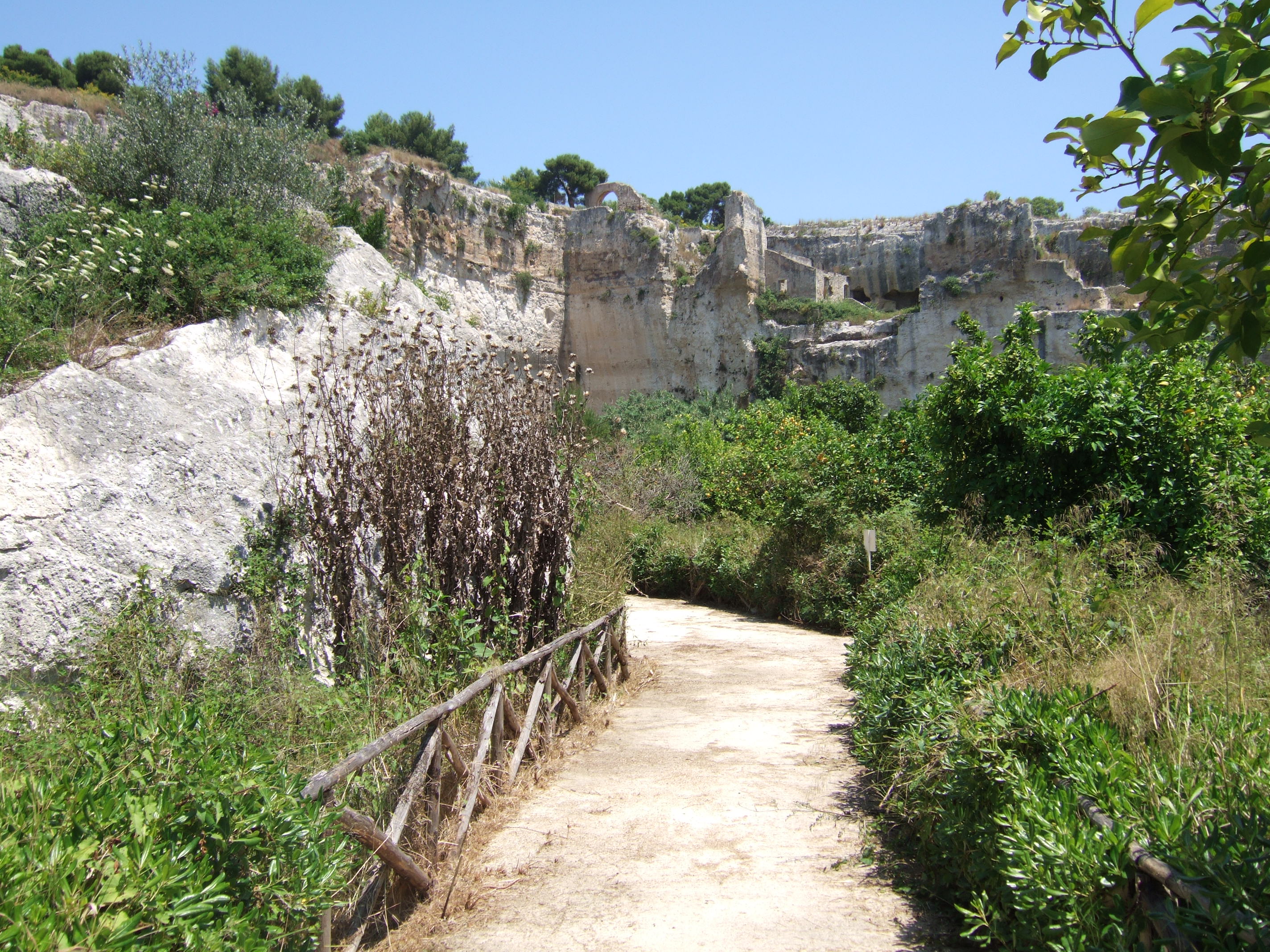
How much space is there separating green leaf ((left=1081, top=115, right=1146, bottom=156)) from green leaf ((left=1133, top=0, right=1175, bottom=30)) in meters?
0.36

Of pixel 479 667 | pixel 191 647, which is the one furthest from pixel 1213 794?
pixel 191 647

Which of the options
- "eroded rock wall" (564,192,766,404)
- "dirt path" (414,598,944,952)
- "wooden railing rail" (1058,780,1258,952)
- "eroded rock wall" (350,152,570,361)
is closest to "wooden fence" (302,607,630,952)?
"dirt path" (414,598,944,952)

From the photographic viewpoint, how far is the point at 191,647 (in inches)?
165

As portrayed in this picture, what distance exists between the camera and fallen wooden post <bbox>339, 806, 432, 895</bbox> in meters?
3.11

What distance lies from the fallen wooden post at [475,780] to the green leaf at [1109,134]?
3667mm

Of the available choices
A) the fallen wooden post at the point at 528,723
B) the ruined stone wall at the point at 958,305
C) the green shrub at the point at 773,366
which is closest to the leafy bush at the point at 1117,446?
the fallen wooden post at the point at 528,723

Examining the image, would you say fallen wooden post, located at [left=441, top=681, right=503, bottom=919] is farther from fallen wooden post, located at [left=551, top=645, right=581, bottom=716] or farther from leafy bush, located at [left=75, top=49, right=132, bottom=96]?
leafy bush, located at [left=75, top=49, right=132, bottom=96]

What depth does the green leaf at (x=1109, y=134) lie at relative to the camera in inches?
70.8

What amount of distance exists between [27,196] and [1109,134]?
7845 mm

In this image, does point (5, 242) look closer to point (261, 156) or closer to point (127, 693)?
point (261, 156)

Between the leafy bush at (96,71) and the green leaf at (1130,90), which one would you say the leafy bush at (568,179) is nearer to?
the leafy bush at (96,71)

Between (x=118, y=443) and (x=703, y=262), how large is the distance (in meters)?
32.1

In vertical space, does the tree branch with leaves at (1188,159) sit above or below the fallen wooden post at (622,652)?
above

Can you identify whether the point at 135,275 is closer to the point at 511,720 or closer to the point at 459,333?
the point at 459,333
